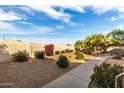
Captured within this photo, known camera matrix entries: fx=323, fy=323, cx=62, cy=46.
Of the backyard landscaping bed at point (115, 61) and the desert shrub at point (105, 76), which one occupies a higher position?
the backyard landscaping bed at point (115, 61)

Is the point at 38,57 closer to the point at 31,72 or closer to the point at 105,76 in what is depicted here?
the point at 31,72

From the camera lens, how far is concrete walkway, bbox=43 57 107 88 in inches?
331

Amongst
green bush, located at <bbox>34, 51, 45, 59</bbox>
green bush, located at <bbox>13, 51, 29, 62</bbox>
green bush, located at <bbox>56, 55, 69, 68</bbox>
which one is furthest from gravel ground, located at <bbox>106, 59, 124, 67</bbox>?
green bush, located at <bbox>13, 51, 29, 62</bbox>

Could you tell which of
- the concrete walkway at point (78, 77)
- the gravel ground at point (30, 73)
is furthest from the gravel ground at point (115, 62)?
the gravel ground at point (30, 73)

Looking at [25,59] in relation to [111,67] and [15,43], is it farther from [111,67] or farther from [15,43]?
[111,67]

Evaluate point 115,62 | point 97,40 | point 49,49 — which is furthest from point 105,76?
point 49,49

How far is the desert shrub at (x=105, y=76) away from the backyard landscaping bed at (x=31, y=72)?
139 cm

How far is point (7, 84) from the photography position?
847 cm

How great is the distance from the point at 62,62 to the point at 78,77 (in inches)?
30.7

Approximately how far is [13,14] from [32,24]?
0.57m

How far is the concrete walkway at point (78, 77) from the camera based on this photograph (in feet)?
27.6

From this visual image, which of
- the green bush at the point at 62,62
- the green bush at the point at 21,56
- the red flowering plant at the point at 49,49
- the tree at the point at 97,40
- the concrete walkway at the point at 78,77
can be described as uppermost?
the tree at the point at 97,40

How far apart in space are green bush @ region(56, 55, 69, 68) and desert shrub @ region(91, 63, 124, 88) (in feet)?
5.71

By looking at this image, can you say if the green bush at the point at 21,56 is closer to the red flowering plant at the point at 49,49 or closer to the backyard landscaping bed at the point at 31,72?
the backyard landscaping bed at the point at 31,72
